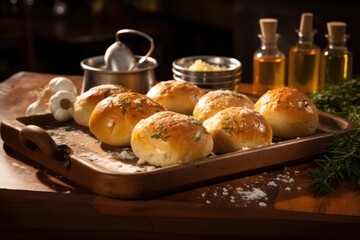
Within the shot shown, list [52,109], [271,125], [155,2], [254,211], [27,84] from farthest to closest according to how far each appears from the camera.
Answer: [155,2]
[27,84]
[52,109]
[271,125]
[254,211]

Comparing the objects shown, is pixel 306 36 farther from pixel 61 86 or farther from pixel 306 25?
pixel 61 86

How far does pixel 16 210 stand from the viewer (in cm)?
139

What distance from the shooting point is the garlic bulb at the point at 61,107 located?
1.74 metres

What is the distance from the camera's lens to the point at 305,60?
2.16 m

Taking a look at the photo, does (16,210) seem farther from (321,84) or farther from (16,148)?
(321,84)

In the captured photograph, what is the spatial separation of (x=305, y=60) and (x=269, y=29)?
0.57ft

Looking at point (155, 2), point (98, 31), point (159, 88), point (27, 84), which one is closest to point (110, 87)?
point (159, 88)

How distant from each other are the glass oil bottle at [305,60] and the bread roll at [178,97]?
1.78 feet

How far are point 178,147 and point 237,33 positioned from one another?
10.0ft

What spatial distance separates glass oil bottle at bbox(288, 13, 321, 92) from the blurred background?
151cm

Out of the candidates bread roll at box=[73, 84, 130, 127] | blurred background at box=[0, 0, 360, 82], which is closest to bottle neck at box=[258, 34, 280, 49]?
bread roll at box=[73, 84, 130, 127]

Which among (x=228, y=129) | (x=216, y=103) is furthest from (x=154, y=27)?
(x=228, y=129)

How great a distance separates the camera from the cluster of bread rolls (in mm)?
1396

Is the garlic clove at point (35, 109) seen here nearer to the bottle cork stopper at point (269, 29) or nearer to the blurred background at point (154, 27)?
the bottle cork stopper at point (269, 29)
